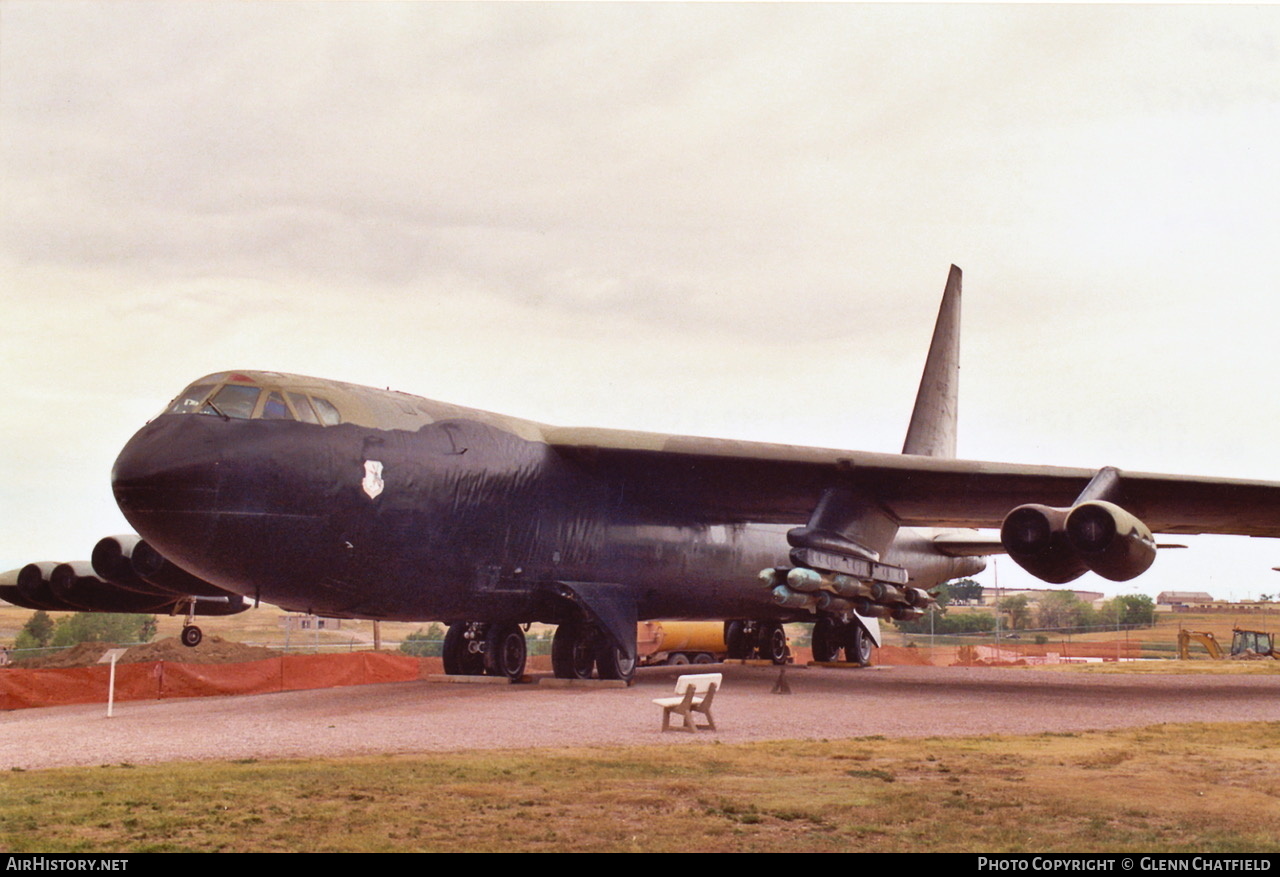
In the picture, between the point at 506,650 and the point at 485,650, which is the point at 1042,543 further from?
the point at 485,650

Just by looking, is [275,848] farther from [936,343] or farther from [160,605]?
[936,343]

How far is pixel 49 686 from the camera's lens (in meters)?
22.5

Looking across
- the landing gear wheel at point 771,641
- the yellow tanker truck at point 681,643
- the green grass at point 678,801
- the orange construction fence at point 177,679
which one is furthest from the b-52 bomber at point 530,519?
the yellow tanker truck at point 681,643

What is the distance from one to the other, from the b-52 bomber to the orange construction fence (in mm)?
1548

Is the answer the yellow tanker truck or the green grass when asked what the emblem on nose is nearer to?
the green grass

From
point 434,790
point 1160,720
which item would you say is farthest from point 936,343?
point 434,790

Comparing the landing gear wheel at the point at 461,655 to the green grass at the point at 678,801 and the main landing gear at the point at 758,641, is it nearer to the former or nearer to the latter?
the green grass at the point at 678,801

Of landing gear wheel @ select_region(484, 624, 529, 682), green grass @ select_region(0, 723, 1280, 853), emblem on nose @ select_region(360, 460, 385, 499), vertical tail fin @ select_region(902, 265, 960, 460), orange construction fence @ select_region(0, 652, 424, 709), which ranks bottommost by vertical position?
orange construction fence @ select_region(0, 652, 424, 709)

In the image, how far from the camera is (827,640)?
33875 mm

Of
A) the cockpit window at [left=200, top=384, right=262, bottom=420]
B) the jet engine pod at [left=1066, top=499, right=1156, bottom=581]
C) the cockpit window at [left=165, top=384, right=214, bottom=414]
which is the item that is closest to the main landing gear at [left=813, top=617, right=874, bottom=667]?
the jet engine pod at [left=1066, top=499, right=1156, bottom=581]

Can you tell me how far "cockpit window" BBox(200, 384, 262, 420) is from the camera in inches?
667

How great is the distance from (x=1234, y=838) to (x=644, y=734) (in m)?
7.91

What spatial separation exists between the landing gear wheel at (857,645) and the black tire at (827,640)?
0.66 feet

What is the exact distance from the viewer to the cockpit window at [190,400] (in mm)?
16969
